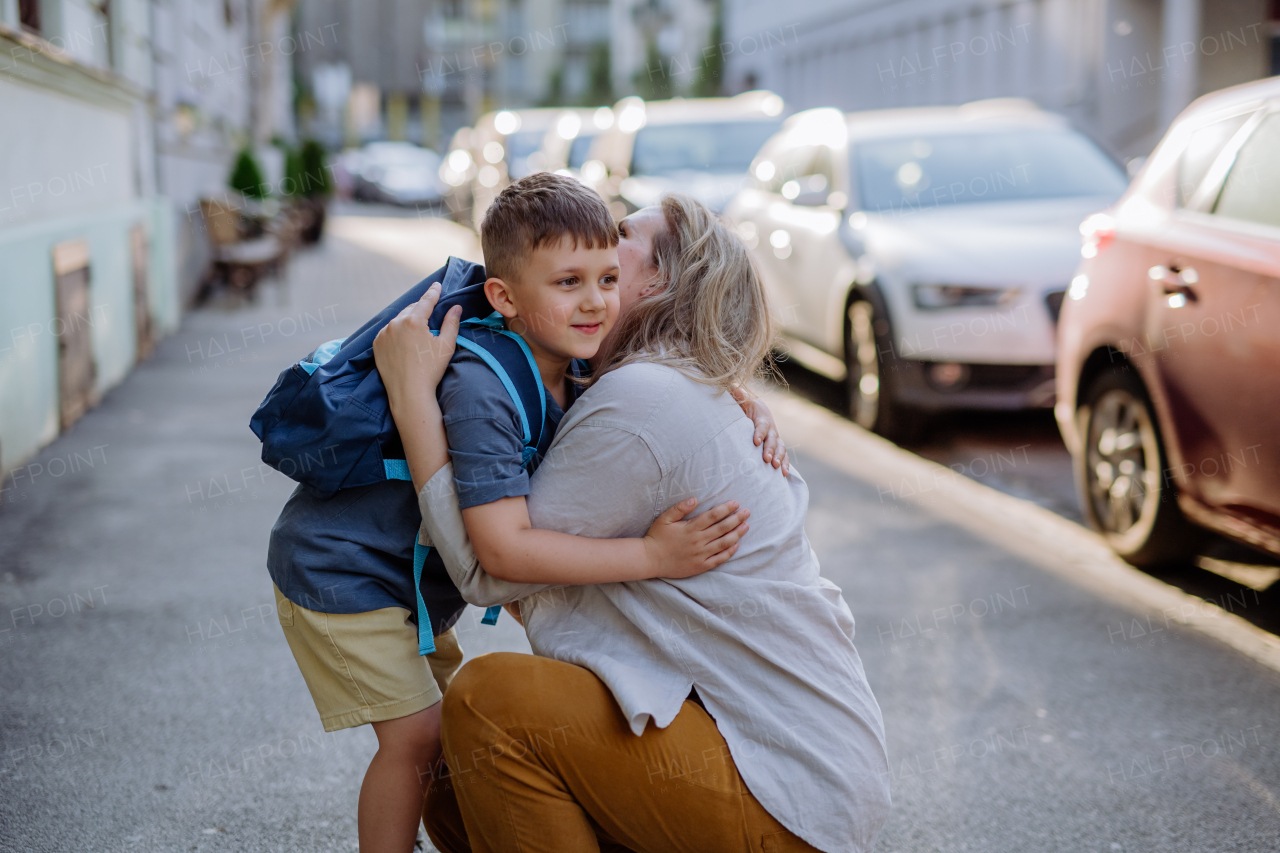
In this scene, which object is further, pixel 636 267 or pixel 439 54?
pixel 439 54

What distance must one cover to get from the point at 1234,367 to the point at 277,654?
3036 millimetres

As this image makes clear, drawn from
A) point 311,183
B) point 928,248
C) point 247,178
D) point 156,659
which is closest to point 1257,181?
point 928,248

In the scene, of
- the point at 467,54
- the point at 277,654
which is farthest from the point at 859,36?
the point at 467,54

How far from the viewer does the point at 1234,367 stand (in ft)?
12.8

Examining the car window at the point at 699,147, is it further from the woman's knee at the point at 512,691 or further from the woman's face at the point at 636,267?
the woman's knee at the point at 512,691

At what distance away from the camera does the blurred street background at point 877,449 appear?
3217mm

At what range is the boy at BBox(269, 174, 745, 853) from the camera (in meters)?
2.05

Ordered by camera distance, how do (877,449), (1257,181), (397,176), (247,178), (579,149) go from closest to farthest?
(1257,181) → (877,449) → (579,149) → (247,178) → (397,176)

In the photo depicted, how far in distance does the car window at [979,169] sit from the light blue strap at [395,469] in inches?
225

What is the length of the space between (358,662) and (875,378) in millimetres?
5184

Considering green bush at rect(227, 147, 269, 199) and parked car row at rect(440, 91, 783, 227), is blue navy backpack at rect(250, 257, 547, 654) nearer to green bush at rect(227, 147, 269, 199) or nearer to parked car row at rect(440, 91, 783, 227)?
parked car row at rect(440, 91, 783, 227)

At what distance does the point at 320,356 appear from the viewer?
226 centimetres

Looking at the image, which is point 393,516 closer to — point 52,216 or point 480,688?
point 480,688

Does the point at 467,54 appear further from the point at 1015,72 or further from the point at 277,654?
the point at 277,654
